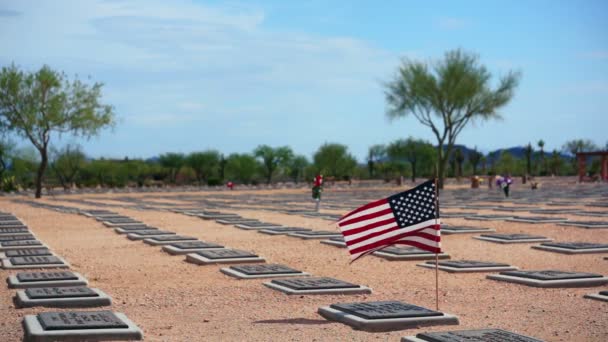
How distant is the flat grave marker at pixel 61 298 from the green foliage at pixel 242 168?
71.6m

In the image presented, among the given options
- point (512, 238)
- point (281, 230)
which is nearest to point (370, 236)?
point (512, 238)

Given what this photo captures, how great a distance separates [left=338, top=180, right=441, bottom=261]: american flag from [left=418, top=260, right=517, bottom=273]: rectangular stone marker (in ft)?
11.5

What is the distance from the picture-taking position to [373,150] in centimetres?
9362

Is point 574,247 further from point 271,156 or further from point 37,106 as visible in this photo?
point 271,156

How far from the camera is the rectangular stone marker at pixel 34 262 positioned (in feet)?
42.3

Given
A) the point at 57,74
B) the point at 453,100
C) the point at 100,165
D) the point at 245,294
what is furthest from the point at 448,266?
the point at 100,165

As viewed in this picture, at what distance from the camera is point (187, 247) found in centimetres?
1552

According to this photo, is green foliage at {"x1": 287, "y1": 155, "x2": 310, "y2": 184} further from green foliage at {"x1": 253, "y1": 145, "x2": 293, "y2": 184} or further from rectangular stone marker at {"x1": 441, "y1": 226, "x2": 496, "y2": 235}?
rectangular stone marker at {"x1": 441, "y1": 226, "x2": 496, "y2": 235}

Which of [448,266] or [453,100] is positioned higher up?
[453,100]

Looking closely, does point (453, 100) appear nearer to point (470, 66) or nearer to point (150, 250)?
point (470, 66)

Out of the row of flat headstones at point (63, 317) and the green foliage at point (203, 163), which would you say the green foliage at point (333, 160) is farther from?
the row of flat headstones at point (63, 317)

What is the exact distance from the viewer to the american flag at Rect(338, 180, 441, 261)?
867 centimetres

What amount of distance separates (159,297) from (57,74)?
35831mm

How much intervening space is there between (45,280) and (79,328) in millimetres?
3528
